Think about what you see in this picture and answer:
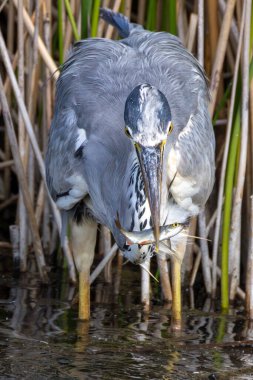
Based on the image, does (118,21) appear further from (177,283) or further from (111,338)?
(111,338)

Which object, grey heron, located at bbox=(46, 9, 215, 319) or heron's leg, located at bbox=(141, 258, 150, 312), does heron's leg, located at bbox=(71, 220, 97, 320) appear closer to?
grey heron, located at bbox=(46, 9, 215, 319)

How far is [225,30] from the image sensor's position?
14.5 feet

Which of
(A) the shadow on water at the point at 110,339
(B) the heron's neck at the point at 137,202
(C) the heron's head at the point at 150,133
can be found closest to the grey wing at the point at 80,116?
(B) the heron's neck at the point at 137,202

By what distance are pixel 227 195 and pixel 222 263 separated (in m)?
0.35

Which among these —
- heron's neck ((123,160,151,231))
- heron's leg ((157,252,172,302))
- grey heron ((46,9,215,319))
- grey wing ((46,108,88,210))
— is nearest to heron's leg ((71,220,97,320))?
grey heron ((46,9,215,319))

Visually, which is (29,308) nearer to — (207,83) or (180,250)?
(180,250)

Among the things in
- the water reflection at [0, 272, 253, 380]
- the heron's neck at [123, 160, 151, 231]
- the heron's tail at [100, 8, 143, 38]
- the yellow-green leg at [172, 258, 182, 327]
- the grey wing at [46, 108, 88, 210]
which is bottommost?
the water reflection at [0, 272, 253, 380]

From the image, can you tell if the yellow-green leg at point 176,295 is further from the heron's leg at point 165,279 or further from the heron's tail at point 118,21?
the heron's tail at point 118,21

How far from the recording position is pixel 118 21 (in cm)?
450

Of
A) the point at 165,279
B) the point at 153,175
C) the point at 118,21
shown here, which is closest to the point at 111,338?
the point at 165,279

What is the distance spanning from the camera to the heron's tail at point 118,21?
14.8ft

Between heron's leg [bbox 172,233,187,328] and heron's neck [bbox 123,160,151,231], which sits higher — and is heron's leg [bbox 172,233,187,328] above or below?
below

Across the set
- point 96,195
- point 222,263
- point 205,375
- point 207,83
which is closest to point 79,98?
point 96,195

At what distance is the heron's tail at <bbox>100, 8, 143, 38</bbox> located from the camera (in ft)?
14.8
